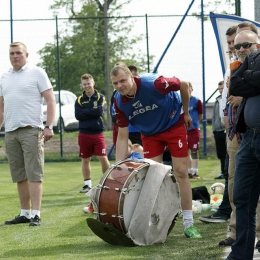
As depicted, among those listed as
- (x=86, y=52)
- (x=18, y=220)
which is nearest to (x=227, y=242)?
(x=18, y=220)

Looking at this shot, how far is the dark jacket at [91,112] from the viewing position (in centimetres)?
1265

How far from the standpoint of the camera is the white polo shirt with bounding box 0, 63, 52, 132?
879 centimetres

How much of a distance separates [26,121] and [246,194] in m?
3.67

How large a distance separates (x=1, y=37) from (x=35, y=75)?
11.9 m

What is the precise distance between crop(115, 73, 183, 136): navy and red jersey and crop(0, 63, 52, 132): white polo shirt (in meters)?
1.38

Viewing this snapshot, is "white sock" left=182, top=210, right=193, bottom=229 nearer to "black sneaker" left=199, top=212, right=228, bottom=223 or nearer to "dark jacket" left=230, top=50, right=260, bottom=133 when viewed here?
"black sneaker" left=199, top=212, right=228, bottom=223

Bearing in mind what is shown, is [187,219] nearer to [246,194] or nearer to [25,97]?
[246,194]

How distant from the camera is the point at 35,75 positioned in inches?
348

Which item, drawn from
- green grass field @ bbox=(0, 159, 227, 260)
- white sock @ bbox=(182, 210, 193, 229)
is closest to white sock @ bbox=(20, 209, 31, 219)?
green grass field @ bbox=(0, 159, 227, 260)

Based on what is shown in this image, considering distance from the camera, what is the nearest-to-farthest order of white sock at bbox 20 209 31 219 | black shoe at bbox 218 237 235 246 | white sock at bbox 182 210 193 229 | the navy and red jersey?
1. black shoe at bbox 218 237 235 246
2. the navy and red jersey
3. white sock at bbox 182 210 193 229
4. white sock at bbox 20 209 31 219

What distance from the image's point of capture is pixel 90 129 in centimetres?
1281

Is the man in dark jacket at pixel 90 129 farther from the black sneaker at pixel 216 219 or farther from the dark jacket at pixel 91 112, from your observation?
the black sneaker at pixel 216 219

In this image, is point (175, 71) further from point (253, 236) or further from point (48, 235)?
point (253, 236)

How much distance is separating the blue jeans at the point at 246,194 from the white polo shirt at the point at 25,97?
355 cm
